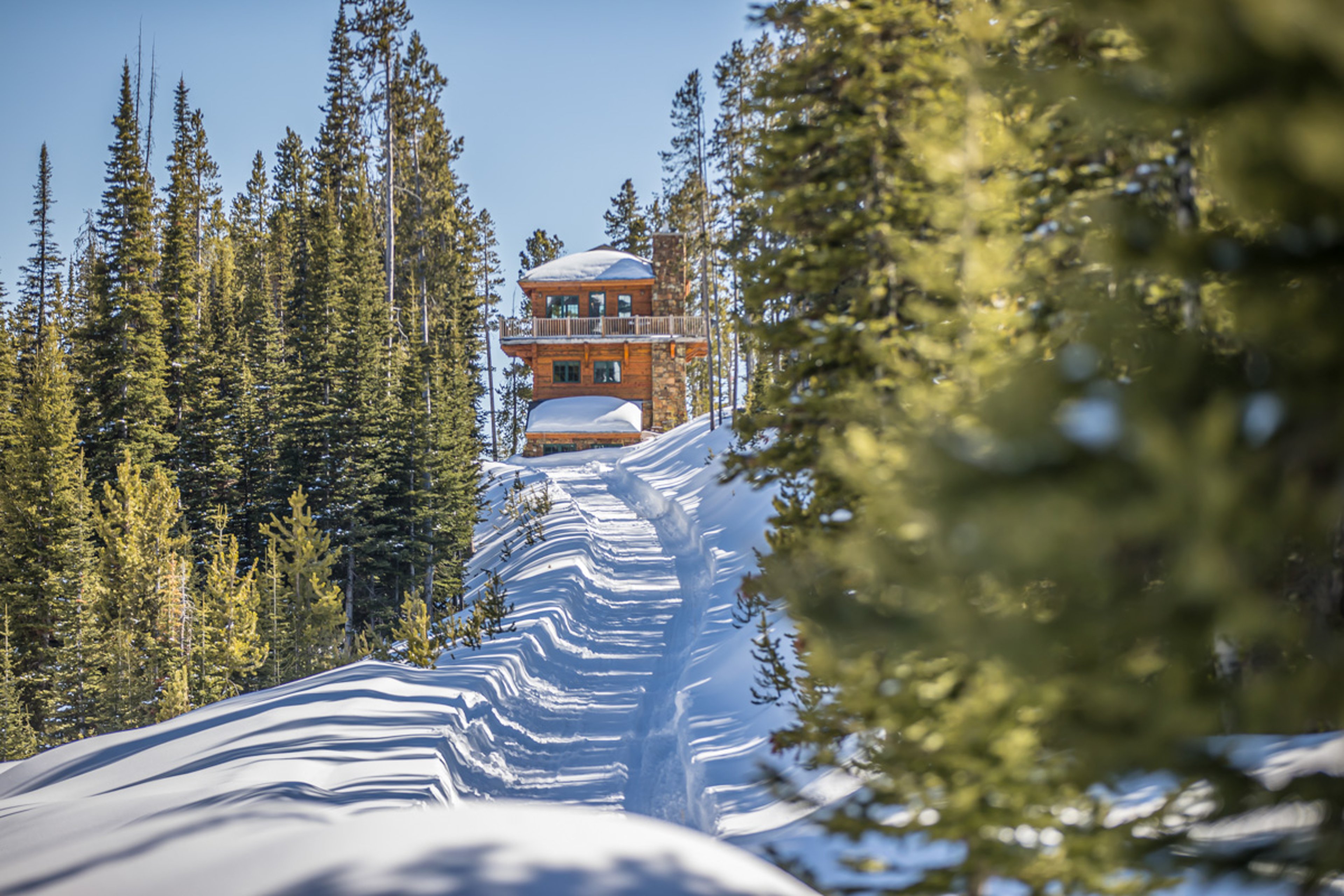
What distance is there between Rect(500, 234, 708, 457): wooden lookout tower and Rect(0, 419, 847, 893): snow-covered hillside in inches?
956

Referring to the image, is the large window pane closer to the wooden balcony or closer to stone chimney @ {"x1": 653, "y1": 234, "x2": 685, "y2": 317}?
the wooden balcony

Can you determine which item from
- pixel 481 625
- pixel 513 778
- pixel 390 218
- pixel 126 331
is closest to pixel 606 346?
pixel 390 218

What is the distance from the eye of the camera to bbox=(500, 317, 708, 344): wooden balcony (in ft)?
137

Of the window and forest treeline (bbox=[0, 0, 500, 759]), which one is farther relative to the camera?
the window

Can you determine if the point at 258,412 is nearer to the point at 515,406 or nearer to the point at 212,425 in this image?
the point at 212,425

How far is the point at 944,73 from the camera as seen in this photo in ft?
18.4

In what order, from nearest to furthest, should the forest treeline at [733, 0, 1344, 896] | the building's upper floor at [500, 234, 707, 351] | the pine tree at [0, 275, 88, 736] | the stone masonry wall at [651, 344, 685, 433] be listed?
the forest treeline at [733, 0, 1344, 896], the pine tree at [0, 275, 88, 736], the building's upper floor at [500, 234, 707, 351], the stone masonry wall at [651, 344, 685, 433]

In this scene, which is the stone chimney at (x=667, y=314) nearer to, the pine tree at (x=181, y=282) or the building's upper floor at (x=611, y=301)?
the building's upper floor at (x=611, y=301)

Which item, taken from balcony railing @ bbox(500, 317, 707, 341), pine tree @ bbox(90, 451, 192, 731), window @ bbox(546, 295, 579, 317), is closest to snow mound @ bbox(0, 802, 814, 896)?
pine tree @ bbox(90, 451, 192, 731)

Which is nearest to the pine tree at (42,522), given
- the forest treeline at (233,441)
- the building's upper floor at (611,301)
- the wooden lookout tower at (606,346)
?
the forest treeline at (233,441)

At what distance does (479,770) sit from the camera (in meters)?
8.23

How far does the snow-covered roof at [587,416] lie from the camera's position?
137 feet

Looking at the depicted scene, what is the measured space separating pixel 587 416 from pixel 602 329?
5.37 m

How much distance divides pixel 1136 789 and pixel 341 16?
170 feet
